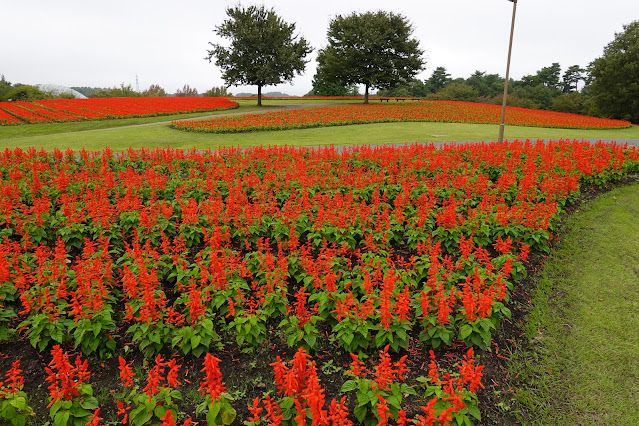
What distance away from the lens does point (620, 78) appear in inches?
1539

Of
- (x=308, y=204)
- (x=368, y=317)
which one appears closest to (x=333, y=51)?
(x=308, y=204)

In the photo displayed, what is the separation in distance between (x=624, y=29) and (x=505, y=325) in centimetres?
5214

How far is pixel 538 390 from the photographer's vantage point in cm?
402

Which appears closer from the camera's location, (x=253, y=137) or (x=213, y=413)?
(x=213, y=413)

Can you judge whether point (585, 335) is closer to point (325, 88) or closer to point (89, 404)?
point (89, 404)

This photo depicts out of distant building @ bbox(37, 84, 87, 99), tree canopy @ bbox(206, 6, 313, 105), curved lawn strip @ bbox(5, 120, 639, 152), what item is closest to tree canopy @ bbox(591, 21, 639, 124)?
curved lawn strip @ bbox(5, 120, 639, 152)

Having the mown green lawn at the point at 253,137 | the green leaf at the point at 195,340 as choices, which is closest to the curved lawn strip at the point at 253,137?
the mown green lawn at the point at 253,137

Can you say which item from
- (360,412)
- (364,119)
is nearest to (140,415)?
(360,412)

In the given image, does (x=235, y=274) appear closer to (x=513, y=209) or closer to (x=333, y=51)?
(x=513, y=209)

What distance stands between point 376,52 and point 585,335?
42186mm

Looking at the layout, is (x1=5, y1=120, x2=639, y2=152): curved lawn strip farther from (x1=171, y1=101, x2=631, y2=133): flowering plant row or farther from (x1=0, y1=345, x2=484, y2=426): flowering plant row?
(x1=0, y1=345, x2=484, y2=426): flowering plant row

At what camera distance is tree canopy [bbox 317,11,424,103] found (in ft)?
138

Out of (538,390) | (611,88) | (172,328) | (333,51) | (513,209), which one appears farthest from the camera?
(333,51)

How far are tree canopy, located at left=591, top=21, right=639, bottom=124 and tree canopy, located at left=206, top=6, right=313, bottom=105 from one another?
30.8 meters
